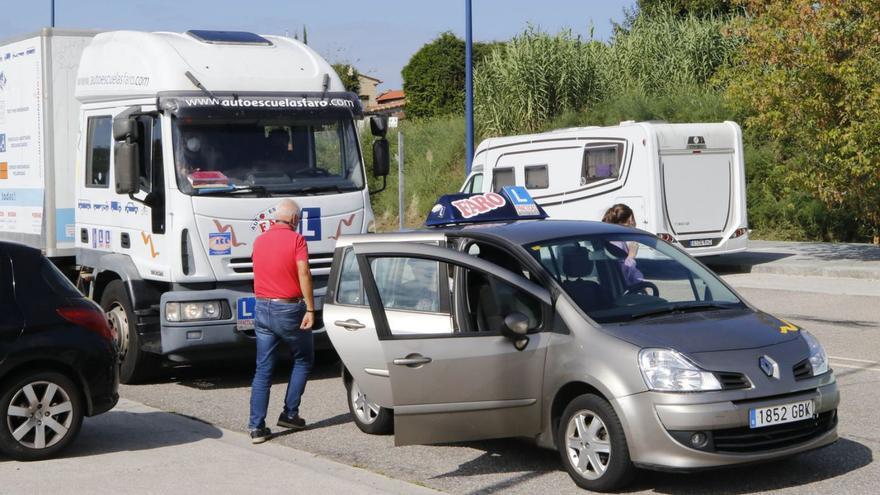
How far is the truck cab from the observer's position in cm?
1025

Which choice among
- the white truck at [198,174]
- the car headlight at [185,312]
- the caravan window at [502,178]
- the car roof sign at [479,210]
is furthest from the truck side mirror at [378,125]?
the caravan window at [502,178]

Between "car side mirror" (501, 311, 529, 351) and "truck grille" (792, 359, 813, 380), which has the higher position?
"car side mirror" (501, 311, 529, 351)

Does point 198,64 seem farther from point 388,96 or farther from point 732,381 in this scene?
point 388,96

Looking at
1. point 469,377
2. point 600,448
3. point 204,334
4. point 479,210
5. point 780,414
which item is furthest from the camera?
point 204,334

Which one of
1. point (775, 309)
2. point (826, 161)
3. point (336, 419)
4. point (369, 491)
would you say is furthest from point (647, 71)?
point (369, 491)

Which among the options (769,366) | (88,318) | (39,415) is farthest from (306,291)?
(769,366)

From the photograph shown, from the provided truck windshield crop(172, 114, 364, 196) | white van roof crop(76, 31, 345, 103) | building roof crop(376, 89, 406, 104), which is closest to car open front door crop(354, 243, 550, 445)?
truck windshield crop(172, 114, 364, 196)

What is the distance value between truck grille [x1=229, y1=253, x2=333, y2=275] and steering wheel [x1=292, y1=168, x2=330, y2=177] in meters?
0.74

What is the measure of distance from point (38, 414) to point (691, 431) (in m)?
4.25

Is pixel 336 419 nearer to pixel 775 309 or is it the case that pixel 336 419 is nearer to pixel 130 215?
pixel 130 215

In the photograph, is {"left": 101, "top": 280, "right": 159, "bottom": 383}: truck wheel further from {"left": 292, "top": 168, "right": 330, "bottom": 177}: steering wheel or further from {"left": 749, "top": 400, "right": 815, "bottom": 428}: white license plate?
{"left": 749, "top": 400, "right": 815, "bottom": 428}: white license plate

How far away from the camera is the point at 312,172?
35.5 feet

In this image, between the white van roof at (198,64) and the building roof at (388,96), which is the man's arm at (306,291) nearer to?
the white van roof at (198,64)

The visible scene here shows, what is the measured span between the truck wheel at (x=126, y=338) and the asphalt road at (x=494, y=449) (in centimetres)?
16
